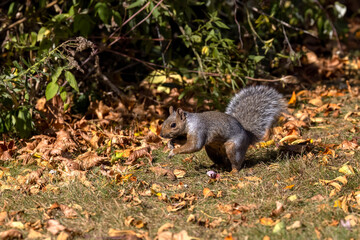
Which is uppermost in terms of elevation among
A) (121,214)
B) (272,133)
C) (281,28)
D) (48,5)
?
(48,5)

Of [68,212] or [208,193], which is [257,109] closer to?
[208,193]

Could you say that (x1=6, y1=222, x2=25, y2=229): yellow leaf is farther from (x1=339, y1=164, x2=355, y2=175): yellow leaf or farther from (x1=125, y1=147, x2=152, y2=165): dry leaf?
(x1=339, y1=164, x2=355, y2=175): yellow leaf

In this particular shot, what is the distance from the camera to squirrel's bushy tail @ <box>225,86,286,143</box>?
3807 millimetres

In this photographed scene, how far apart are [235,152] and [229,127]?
0.63 ft

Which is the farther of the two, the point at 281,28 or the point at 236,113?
the point at 281,28

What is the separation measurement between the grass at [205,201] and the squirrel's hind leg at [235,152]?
3.0 inches

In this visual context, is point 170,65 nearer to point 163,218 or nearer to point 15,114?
point 15,114

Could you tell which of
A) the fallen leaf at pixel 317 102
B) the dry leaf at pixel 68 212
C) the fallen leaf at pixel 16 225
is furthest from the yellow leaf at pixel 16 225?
the fallen leaf at pixel 317 102

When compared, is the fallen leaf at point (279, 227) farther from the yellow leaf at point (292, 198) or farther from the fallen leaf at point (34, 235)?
the fallen leaf at point (34, 235)

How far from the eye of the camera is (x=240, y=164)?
3.62 m

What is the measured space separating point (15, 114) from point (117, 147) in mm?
920

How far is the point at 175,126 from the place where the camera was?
11.6ft

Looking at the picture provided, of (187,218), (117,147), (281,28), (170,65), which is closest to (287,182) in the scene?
(187,218)

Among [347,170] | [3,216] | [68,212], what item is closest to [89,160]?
[68,212]
